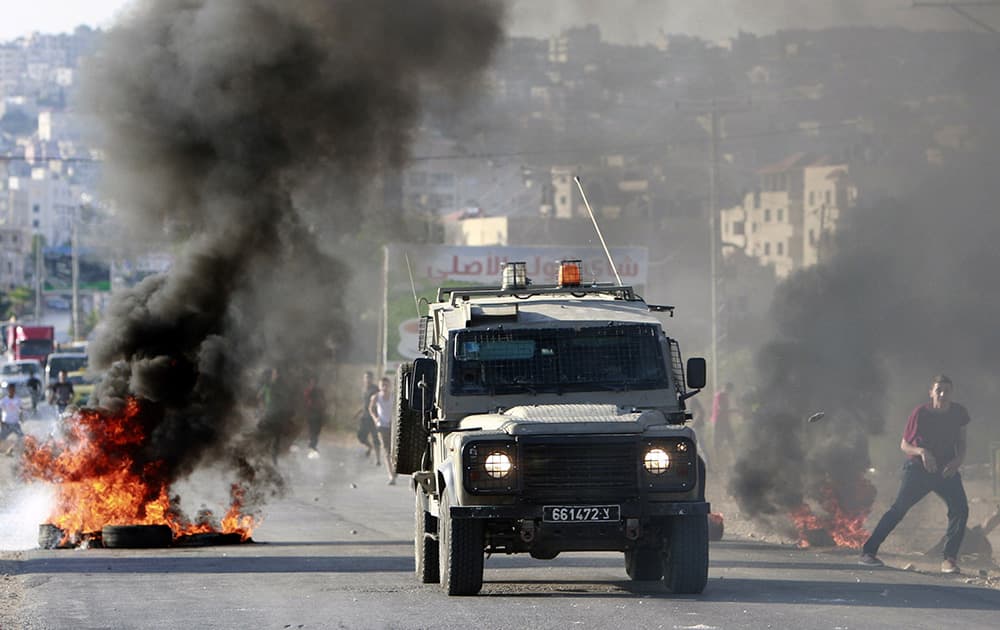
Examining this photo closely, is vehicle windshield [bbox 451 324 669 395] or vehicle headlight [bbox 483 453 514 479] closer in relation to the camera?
vehicle headlight [bbox 483 453 514 479]

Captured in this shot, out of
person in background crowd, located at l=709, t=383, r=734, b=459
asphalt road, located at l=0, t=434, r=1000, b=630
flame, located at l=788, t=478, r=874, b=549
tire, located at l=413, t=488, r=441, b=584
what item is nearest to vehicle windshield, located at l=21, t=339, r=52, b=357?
person in background crowd, located at l=709, t=383, r=734, b=459

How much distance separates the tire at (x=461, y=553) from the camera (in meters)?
10.8

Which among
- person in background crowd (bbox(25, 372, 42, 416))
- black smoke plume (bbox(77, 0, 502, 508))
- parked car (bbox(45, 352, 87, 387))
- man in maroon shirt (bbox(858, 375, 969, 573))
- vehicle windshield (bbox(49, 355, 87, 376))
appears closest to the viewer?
man in maroon shirt (bbox(858, 375, 969, 573))

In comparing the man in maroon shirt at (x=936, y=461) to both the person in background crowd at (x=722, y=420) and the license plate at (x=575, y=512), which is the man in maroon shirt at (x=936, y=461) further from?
the person in background crowd at (x=722, y=420)

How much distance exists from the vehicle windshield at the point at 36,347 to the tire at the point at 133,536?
66.7 meters

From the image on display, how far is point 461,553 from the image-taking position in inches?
431

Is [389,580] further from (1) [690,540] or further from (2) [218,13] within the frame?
(2) [218,13]

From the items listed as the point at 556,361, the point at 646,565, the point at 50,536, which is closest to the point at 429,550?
the point at 646,565

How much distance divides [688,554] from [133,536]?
7.12 m

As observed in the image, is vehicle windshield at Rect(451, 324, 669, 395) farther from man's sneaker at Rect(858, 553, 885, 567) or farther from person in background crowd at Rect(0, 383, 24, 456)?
person in background crowd at Rect(0, 383, 24, 456)

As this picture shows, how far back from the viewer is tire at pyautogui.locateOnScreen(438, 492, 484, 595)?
10828 mm

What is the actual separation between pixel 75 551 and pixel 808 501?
8576 mm

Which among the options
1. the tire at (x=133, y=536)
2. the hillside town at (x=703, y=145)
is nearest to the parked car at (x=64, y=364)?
the hillside town at (x=703, y=145)

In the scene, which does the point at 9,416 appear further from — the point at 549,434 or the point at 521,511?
the point at 549,434
